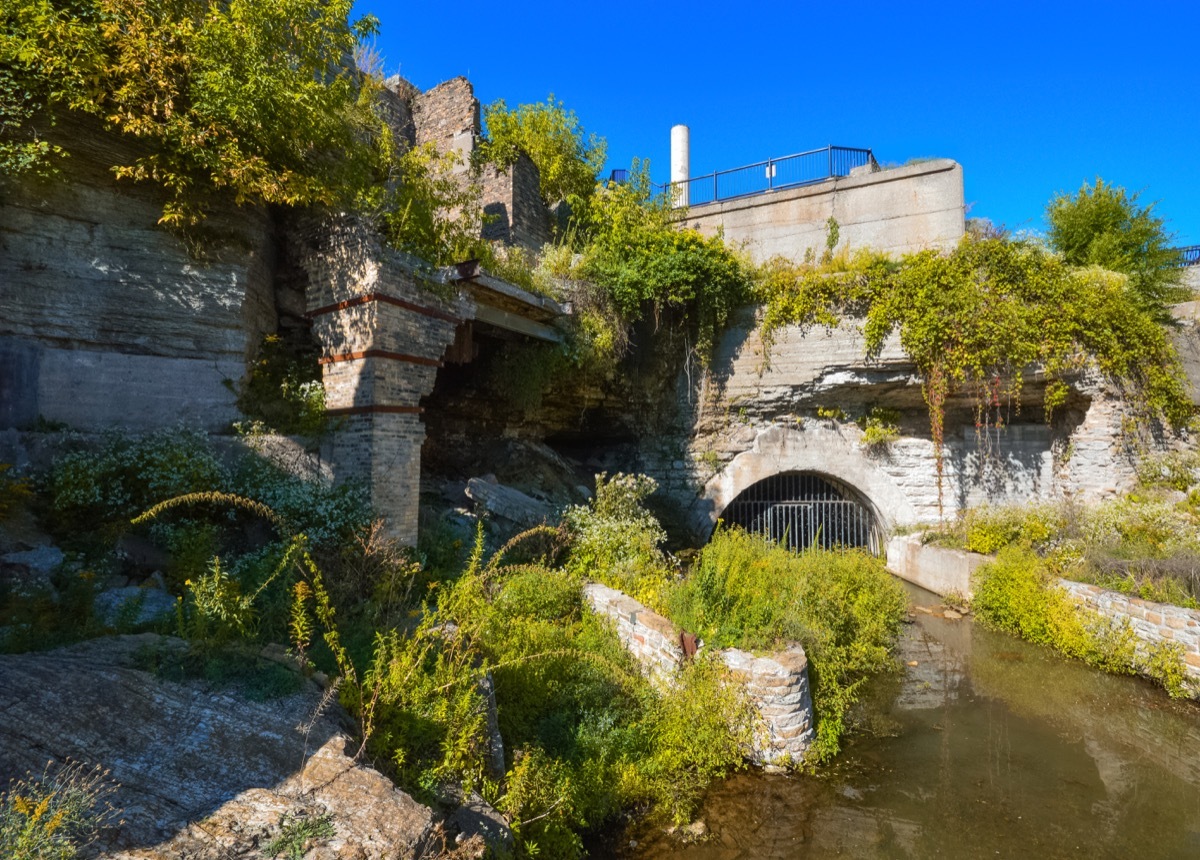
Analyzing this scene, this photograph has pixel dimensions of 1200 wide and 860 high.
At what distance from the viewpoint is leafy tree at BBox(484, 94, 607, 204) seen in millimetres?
12828

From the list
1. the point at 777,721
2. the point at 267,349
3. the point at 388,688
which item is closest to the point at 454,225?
the point at 267,349

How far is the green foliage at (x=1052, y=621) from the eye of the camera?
6.60 m

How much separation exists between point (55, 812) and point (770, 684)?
4.39 meters

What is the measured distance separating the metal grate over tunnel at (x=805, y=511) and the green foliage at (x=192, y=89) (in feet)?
27.9

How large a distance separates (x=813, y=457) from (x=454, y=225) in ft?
23.1

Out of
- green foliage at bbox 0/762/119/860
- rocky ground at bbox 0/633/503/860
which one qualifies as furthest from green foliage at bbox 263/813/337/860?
green foliage at bbox 0/762/119/860

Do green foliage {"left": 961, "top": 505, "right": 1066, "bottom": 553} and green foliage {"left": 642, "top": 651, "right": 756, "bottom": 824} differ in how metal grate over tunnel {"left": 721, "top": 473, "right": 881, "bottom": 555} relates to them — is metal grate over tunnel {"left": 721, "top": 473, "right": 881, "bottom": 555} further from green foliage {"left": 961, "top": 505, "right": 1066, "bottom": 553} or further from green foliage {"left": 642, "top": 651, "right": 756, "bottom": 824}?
green foliage {"left": 642, "top": 651, "right": 756, "bottom": 824}

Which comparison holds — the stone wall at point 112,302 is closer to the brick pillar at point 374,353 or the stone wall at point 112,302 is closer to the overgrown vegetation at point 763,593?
the brick pillar at point 374,353

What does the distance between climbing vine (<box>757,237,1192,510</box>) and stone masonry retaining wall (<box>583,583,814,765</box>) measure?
248 inches

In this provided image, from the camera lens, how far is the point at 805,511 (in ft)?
38.4

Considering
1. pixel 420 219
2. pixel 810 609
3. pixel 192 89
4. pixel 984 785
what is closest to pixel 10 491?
pixel 192 89

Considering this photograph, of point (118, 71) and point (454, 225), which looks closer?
point (118, 71)

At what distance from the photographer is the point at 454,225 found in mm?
7633

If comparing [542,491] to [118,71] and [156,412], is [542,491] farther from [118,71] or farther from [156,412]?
[118,71]
